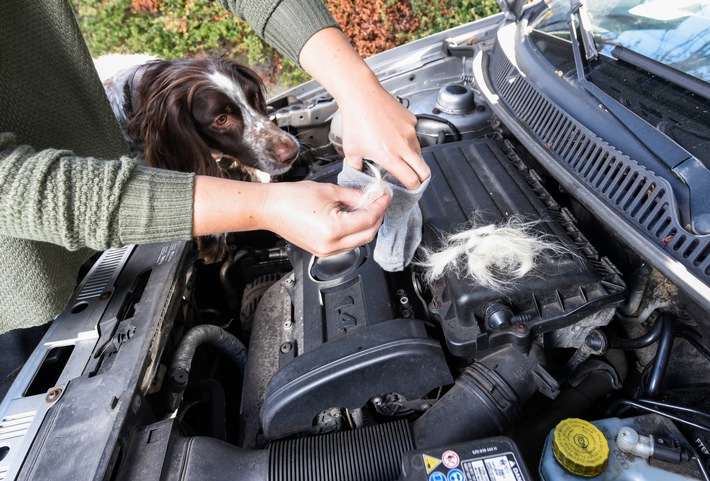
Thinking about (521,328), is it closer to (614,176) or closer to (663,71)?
(614,176)

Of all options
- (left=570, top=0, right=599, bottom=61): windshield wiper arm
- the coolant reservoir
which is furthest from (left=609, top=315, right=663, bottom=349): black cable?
(left=570, top=0, right=599, bottom=61): windshield wiper arm

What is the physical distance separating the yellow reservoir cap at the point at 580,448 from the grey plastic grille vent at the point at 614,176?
1.25 feet

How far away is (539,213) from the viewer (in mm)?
1271

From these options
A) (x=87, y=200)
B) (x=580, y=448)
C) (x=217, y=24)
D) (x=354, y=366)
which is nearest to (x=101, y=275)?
(x=87, y=200)

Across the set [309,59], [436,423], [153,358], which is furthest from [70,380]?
[309,59]

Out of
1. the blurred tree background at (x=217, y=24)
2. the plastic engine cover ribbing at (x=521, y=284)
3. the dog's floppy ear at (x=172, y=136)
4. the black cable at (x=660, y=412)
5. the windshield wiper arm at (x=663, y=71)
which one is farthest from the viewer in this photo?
the blurred tree background at (x=217, y=24)

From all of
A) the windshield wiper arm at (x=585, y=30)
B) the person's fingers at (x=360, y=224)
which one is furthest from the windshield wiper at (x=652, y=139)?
the person's fingers at (x=360, y=224)

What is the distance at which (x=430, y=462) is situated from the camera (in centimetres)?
82

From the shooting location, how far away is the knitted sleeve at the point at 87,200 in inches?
32.7

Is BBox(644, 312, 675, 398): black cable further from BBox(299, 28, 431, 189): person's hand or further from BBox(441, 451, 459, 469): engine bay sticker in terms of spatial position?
BBox(299, 28, 431, 189): person's hand

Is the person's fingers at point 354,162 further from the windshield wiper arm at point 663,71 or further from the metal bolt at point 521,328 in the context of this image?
the windshield wiper arm at point 663,71

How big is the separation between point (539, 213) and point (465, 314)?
42 centimetres

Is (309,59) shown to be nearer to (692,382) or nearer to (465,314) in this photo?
(465,314)

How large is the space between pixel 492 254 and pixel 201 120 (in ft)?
4.93
